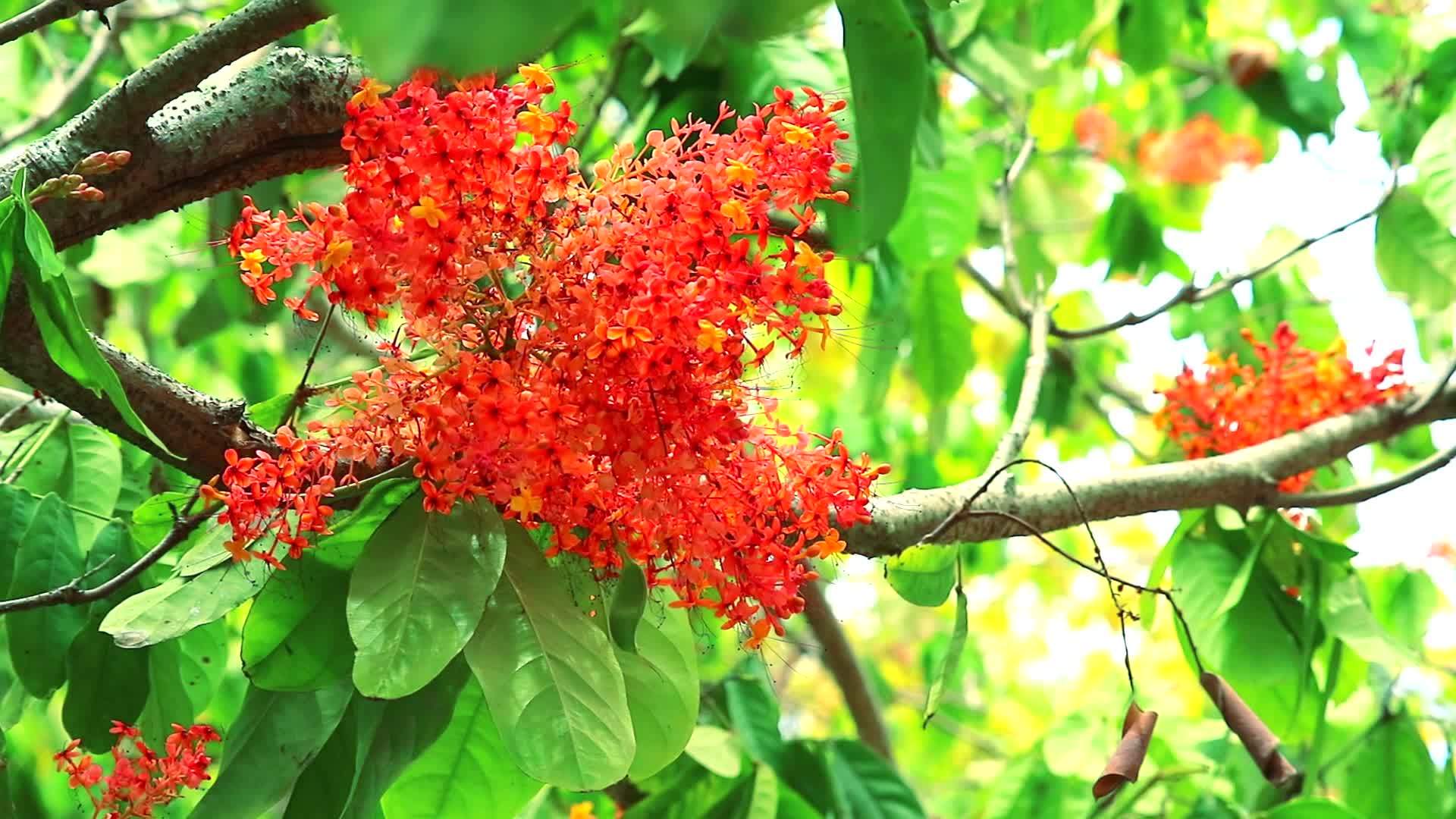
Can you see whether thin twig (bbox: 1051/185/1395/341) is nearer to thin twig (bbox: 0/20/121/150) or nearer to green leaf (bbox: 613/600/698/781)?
green leaf (bbox: 613/600/698/781)

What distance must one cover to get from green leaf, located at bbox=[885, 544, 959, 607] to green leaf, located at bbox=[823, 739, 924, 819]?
68 cm

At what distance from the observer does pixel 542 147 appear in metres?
1.09

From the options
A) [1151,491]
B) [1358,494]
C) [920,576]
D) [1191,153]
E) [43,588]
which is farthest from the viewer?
[1191,153]

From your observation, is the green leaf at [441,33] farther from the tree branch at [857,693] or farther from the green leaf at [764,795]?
the tree branch at [857,693]

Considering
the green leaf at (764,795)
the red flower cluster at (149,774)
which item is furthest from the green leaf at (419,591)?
the green leaf at (764,795)

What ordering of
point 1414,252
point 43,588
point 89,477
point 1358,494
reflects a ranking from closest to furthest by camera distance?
point 43,588
point 89,477
point 1358,494
point 1414,252

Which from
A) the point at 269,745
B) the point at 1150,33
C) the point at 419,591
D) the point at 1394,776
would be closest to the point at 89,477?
the point at 269,745

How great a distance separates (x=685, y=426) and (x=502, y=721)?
27 cm

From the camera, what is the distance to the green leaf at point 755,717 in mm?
2064

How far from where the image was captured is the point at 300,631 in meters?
1.18

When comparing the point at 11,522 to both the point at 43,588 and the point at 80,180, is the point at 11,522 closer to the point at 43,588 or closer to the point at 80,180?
the point at 43,588

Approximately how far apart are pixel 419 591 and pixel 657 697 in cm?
28

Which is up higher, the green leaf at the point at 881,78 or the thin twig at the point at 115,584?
the green leaf at the point at 881,78

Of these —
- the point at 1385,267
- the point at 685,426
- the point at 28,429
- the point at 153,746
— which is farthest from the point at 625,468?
the point at 1385,267
